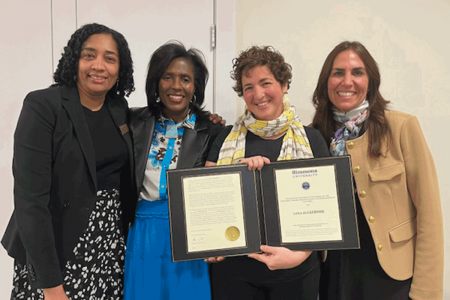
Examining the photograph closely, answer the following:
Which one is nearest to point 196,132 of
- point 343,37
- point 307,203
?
point 307,203

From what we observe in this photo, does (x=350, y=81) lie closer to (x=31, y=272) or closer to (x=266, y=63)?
(x=266, y=63)

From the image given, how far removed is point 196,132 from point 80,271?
877mm

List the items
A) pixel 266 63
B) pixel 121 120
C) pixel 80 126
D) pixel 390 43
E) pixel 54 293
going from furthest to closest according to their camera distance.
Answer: pixel 390 43 < pixel 121 120 < pixel 266 63 < pixel 80 126 < pixel 54 293

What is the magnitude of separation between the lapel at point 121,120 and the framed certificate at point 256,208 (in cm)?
38

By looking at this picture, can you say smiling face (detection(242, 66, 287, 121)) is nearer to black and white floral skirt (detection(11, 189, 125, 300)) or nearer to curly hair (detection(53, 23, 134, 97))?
curly hair (detection(53, 23, 134, 97))

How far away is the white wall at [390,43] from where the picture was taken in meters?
2.26

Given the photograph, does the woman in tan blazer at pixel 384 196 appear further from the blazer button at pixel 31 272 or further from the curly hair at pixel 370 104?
the blazer button at pixel 31 272

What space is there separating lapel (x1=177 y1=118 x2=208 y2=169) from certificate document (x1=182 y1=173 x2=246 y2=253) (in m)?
0.29

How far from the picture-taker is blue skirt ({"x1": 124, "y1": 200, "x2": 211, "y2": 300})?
165 centimetres

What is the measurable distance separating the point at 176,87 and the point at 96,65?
42 centimetres

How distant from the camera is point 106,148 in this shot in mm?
1635

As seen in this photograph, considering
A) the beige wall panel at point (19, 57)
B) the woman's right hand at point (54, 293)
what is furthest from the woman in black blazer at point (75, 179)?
the beige wall panel at point (19, 57)

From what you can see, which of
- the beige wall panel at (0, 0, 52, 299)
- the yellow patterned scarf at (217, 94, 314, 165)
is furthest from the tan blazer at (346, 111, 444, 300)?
the beige wall panel at (0, 0, 52, 299)

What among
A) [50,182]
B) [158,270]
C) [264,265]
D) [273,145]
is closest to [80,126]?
[50,182]
